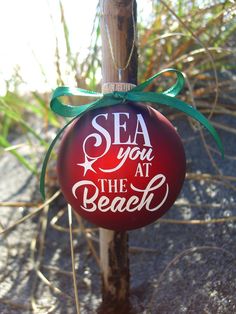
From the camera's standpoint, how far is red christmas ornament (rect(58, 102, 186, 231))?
30.7 inches

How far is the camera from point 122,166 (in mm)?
778

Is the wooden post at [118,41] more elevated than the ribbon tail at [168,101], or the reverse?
the wooden post at [118,41]

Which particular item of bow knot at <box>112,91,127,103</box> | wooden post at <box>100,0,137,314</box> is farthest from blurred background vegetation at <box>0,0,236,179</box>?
bow knot at <box>112,91,127,103</box>

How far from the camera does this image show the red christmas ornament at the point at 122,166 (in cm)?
78

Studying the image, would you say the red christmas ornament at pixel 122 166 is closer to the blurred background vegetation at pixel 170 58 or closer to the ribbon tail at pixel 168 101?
the ribbon tail at pixel 168 101

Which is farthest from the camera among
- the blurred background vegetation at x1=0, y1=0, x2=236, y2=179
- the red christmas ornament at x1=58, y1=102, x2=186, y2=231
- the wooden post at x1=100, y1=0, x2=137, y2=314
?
the blurred background vegetation at x1=0, y1=0, x2=236, y2=179

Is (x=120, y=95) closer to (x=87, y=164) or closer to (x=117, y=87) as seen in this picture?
(x=117, y=87)

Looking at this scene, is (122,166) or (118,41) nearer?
(122,166)

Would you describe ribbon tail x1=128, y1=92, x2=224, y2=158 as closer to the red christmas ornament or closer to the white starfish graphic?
the red christmas ornament

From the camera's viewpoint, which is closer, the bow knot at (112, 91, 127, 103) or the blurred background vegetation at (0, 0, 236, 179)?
the bow knot at (112, 91, 127, 103)

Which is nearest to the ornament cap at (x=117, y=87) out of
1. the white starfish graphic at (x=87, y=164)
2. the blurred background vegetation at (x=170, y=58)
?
the white starfish graphic at (x=87, y=164)

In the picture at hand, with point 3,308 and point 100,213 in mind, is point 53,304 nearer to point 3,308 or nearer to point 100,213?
point 3,308

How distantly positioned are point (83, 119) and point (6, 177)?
1.06 m

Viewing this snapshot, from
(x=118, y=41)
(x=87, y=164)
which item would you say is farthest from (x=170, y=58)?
(x=87, y=164)
